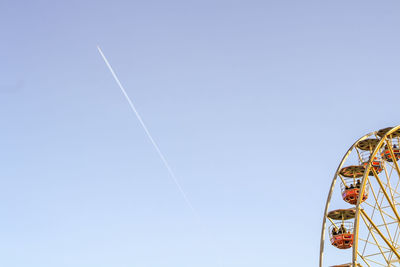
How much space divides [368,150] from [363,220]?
17.0ft

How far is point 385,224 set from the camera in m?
25.5

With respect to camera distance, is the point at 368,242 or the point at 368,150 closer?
the point at 368,242

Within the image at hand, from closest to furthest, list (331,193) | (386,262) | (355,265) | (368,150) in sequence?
(355,265) < (386,262) < (331,193) < (368,150)

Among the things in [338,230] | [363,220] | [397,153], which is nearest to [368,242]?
[363,220]

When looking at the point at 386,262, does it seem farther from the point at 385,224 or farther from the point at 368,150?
the point at 368,150

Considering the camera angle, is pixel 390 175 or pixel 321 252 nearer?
pixel 321 252

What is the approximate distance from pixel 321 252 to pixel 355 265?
3879mm

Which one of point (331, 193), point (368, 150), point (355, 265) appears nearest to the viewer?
point (355, 265)

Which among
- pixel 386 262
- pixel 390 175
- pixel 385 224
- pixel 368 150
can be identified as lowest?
pixel 386 262

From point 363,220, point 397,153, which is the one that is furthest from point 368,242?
point 397,153

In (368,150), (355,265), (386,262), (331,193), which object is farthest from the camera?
(368,150)

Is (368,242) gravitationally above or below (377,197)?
below

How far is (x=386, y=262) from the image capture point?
24.3 metres

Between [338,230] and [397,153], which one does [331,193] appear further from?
[397,153]
